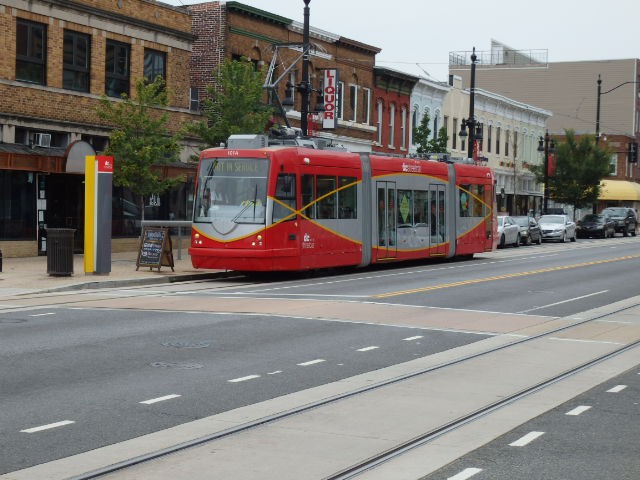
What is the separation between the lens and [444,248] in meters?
33.8

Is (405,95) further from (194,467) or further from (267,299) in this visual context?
(194,467)

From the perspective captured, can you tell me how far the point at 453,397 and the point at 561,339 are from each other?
529 cm

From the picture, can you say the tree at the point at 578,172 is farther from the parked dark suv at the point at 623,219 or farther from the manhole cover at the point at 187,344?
the manhole cover at the point at 187,344

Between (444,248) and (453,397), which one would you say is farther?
(444,248)

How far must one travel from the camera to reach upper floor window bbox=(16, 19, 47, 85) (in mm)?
30325

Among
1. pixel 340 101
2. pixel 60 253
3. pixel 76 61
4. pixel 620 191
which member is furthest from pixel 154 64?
pixel 620 191

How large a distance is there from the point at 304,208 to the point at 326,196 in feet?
4.01

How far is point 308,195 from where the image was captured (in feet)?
86.0

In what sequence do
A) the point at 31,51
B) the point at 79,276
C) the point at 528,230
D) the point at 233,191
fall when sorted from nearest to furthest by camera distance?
the point at 79,276, the point at 233,191, the point at 31,51, the point at 528,230

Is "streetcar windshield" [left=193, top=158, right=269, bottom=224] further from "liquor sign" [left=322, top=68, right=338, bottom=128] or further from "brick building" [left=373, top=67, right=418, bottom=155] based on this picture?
"brick building" [left=373, top=67, right=418, bottom=155]

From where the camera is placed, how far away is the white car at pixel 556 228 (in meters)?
55.6

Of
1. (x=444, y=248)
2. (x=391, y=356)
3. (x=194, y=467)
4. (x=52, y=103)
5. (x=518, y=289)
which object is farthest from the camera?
(x=444, y=248)

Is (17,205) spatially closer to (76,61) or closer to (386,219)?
(76,61)

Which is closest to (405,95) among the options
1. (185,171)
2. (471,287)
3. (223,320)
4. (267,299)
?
(185,171)
